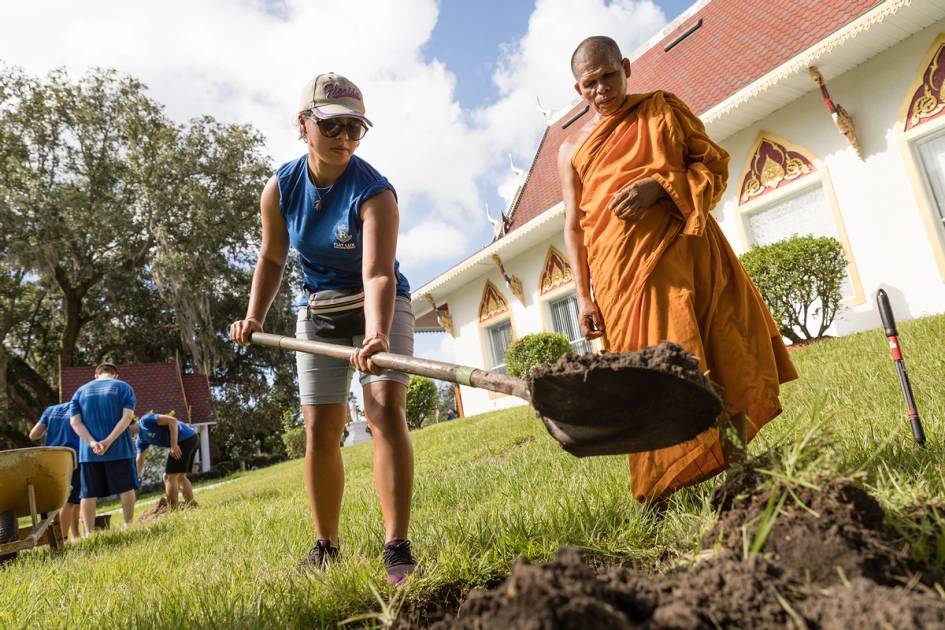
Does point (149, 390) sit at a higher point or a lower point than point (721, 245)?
higher

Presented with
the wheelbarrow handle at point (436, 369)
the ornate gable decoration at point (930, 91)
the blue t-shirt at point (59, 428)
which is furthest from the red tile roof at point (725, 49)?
the blue t-shirt at point (59, 428)

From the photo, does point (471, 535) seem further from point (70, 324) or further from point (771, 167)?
point (70, 324)

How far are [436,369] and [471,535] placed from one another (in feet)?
2.75

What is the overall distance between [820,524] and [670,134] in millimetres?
2052

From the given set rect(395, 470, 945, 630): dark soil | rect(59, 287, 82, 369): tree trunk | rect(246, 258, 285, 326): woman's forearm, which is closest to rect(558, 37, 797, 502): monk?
rect(395, 470, 945, 630): dark soil

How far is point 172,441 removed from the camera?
25.2ft

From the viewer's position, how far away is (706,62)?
11.1m

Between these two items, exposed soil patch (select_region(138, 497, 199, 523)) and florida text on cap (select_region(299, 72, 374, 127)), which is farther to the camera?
exposed soil patch (select_region(138, 497, 199, 523))

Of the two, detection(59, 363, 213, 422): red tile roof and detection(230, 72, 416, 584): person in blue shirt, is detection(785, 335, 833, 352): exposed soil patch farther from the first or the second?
detection(59, 363, 213, 422): red tile roof

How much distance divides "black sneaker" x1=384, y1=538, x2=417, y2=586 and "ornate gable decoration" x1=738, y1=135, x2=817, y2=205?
8966 millimetres

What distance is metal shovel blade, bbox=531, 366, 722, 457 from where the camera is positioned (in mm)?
1645

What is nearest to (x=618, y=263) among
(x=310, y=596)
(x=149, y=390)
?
(x=310, y=596)

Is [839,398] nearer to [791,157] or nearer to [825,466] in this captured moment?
[825,466]

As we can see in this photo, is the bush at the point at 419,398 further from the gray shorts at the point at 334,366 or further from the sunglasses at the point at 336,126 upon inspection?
the sunglasses at the point at 336,126
